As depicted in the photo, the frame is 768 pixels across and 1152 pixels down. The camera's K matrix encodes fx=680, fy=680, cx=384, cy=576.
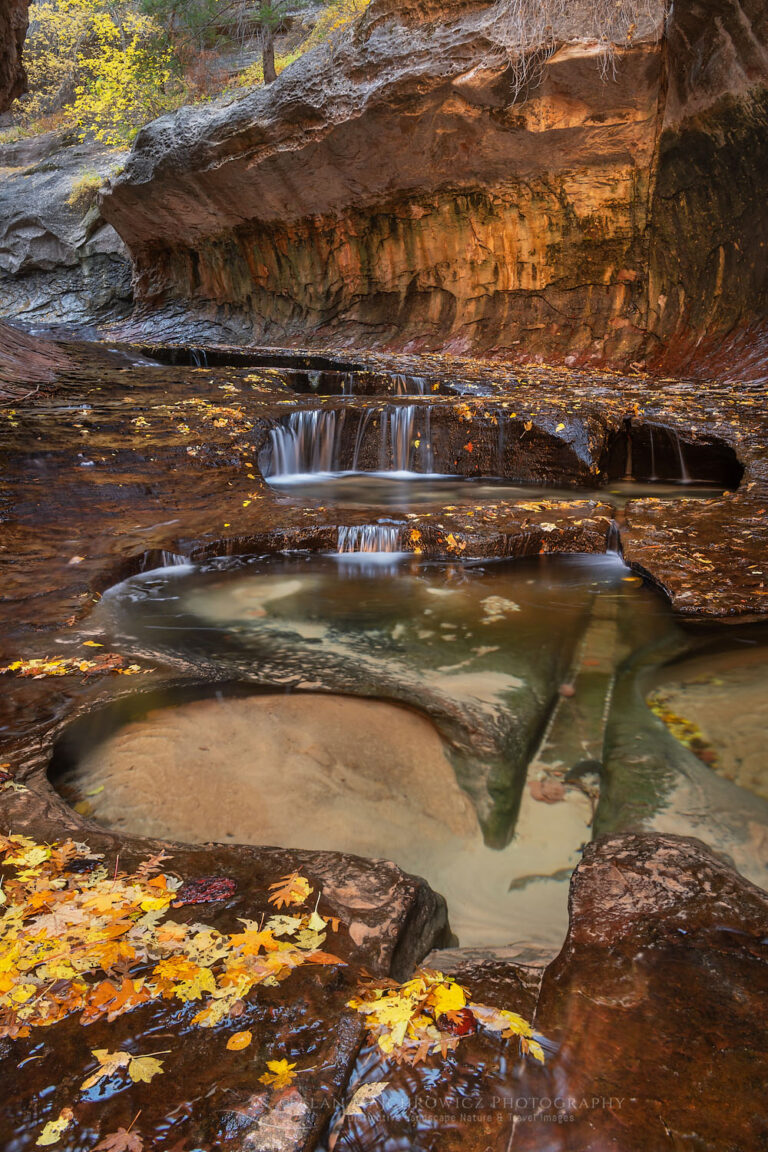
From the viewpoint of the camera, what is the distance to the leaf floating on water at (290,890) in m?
1.92

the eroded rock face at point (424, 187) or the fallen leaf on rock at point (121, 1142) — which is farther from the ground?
the eroded rock face at point (424, 187)


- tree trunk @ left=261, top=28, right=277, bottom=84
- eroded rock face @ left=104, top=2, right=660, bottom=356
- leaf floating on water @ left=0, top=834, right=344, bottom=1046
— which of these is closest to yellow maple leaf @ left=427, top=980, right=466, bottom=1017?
leaf floating on water @ left=0, top=834, right=344, bottom=1046

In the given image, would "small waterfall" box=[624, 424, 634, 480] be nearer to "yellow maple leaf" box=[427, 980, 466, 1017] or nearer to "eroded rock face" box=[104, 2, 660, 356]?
"eroded rock face" box=[104, 2, 660, 356]

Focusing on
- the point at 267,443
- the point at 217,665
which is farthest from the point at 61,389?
the point at 217,665

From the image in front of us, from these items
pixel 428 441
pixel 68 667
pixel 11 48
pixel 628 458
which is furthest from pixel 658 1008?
pixel 11 48

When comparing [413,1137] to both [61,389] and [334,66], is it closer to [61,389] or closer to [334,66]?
[61,389]

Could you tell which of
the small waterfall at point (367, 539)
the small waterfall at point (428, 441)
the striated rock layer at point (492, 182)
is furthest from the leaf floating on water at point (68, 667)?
the striated rock layer at point (492, 182)

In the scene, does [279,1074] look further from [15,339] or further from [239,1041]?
[15,339]

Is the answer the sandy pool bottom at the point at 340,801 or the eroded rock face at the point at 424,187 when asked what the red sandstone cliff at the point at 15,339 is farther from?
the sandy pool bottom at the point at 340,801

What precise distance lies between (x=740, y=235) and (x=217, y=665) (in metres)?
11.7

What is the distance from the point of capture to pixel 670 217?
12.0 metres

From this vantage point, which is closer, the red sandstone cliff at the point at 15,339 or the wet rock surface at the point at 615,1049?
the wet rock surface at the point at 615,1049

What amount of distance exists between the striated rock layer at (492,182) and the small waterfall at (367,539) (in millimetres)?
8857

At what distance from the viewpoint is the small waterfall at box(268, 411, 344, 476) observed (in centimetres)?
859
